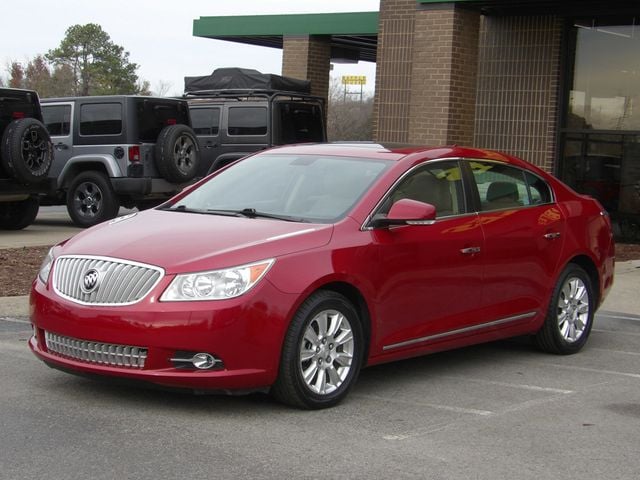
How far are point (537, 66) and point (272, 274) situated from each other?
37.3ft

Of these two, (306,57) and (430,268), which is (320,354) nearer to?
(430,268)

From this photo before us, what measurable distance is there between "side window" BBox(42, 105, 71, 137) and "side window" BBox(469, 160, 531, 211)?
10540 mm

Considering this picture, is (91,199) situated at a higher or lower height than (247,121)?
lower

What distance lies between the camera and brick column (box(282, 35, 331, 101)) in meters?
21.9

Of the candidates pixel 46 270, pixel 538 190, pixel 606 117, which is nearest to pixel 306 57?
pixel 606 117

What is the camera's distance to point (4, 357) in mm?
7234

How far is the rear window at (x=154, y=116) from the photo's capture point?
16.5 m

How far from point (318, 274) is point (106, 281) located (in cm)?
120

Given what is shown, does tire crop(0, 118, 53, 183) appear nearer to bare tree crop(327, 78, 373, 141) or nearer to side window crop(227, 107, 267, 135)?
side window crop(227, 107, 267, 135)

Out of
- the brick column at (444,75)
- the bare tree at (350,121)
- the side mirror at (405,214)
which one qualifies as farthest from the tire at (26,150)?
the bare tree at (350,121)

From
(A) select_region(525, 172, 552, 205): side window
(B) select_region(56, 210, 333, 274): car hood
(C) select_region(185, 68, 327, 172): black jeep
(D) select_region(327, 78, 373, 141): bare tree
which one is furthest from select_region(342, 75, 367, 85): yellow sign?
(B) select_region(56, 210, 333, 274): car hood

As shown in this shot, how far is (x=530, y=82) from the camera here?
16.4 m

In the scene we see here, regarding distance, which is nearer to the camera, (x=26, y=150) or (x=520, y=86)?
(x=26, y=150)

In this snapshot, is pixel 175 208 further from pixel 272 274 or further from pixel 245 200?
pixel 272 274
